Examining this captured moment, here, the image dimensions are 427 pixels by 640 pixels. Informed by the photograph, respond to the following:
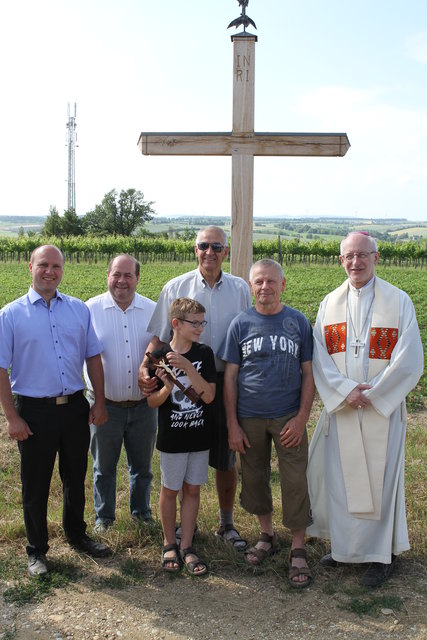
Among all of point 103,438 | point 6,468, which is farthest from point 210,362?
point 6,468

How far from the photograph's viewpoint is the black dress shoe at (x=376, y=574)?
13.0 feet

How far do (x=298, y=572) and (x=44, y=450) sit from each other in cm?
171

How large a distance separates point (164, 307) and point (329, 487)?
1.59 metres

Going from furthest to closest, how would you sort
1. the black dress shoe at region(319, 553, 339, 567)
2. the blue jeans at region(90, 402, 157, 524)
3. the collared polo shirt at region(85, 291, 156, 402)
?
the blue jeans at region(90, 402, 157, 524) < the collared polo shirt at region(85, 291, 156, 402) < the black dress shoe at region(319, 553, 339, 567)

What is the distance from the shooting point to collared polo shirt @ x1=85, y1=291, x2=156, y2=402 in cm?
456

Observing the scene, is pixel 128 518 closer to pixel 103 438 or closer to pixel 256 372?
pixel 103 438

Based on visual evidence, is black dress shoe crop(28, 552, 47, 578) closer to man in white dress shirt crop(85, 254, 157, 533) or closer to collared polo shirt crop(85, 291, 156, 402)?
man in white dress shirt crop(85, 254, 157, 533)

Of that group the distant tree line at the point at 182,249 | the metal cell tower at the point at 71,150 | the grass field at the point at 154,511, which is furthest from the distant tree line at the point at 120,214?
the grass field at the point at 154,511

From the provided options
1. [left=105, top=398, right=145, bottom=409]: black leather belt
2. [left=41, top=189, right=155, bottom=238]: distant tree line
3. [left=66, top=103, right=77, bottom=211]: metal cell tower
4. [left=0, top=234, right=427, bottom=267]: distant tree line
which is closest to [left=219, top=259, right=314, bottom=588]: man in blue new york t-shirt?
[left=105, top=398, right=145, bottom=409]: black leather belt

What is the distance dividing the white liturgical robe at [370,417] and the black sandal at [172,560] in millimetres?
978

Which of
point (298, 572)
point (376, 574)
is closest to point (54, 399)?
point (298, 572)

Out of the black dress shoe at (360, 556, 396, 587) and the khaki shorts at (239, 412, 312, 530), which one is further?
the khaki shorts at (239, 412, 312, 530)

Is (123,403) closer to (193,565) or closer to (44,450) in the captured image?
(44,450)

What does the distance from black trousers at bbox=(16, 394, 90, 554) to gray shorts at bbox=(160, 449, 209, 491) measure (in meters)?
0.57
